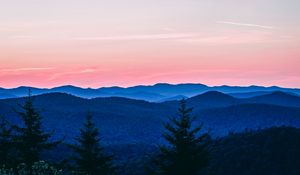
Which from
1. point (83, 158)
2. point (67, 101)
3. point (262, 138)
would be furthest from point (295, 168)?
point (67, 101)

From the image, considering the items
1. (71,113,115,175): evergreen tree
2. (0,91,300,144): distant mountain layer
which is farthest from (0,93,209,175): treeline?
(0,91,300,144): distant mountain layer

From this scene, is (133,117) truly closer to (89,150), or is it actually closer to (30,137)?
(89,150)

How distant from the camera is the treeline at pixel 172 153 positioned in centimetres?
2377

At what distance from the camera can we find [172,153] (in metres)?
23.8

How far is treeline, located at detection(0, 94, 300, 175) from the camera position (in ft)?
78.0

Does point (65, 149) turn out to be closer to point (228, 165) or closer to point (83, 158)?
point (228, 165)

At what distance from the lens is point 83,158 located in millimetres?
27781

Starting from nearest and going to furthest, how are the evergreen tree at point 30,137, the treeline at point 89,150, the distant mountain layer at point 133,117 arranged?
the treeline at point 89,150 → the evergreen tree at point 30,137 → the distant mountain layer at point 133,117

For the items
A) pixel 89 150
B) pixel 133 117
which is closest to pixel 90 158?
pixel 89 150

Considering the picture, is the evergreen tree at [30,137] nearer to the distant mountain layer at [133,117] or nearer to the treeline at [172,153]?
the treeline at [172,153]

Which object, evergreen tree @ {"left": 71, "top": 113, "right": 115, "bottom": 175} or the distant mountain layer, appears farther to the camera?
the distant mountain layer

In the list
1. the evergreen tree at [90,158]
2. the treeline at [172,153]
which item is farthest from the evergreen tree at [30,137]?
the evergreen tree at [90,158]

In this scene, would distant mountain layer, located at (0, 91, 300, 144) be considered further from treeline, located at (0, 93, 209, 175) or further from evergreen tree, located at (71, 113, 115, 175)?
evergreen tree, located at (71, 113, 115, 175)

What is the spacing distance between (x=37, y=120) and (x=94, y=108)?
128118 millimetres
